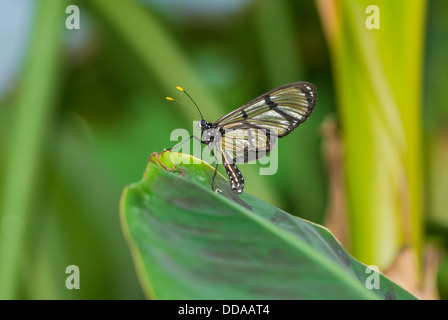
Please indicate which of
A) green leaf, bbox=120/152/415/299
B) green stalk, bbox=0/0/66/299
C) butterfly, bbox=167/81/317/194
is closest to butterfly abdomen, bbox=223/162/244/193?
butterfly, bbox=167/81/317/194

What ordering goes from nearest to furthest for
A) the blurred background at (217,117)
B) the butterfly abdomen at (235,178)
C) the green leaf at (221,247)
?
the green leaf at (221,247)
the butterfly abdomen at (235,178)
the blurred background at (217,117)

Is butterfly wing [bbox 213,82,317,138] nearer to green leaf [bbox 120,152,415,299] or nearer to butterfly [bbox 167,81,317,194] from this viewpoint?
butterfly [bbox 167,81,317,194]

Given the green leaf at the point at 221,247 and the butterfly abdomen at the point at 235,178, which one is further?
the butterfly abdomen at the point at 235,178

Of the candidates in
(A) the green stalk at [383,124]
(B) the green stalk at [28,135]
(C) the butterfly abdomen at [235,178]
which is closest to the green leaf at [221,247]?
(C) the butterfly abdomen at [235,178]

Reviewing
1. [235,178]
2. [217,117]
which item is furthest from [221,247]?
[217,117]

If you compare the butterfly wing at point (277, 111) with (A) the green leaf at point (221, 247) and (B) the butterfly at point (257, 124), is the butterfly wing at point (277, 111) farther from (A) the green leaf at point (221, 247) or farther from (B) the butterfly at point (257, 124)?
(A) the green leaf at point (221, 247)
